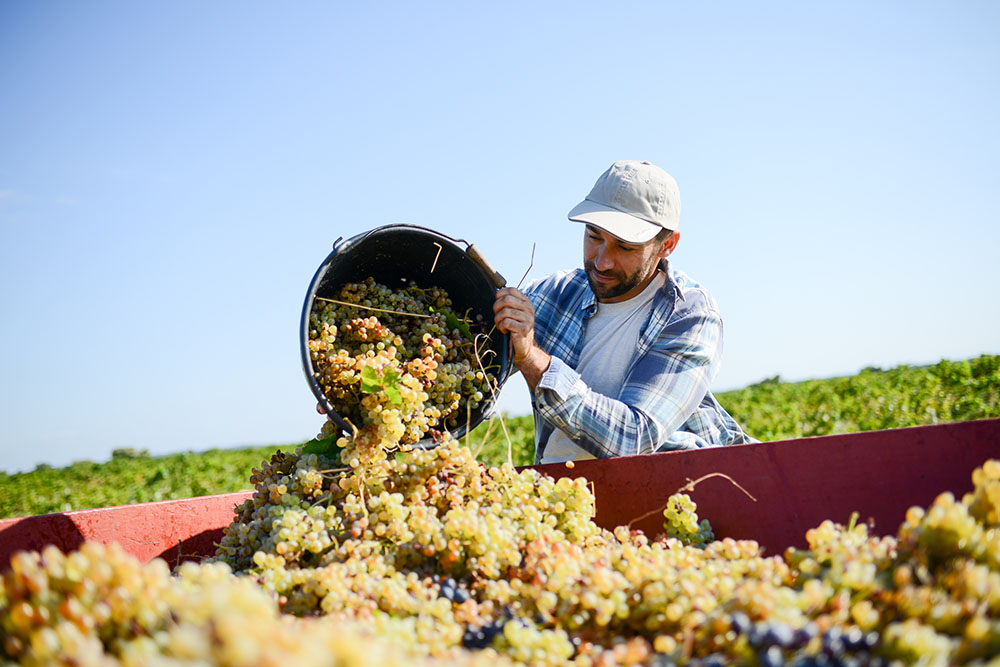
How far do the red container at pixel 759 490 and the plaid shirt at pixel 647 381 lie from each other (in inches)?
12.7

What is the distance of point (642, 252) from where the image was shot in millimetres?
3080

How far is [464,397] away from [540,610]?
1081 millimetres

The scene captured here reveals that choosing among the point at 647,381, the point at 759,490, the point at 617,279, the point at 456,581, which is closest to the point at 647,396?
the point at 647,381

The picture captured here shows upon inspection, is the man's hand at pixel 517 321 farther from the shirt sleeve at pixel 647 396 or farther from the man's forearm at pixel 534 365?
the shirt sleeve at pixel 647 396

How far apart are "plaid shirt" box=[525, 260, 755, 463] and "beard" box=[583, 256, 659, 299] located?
103 millimetres

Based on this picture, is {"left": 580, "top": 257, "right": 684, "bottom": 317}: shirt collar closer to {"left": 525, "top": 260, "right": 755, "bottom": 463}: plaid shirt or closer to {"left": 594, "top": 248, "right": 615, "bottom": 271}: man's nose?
{"left": 525, "top": 260, "right": 755, "bottom": 463}: plaid shirt

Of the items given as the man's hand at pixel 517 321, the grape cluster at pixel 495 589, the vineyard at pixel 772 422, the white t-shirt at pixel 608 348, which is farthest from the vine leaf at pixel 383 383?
the vineyard at pixel 772 422

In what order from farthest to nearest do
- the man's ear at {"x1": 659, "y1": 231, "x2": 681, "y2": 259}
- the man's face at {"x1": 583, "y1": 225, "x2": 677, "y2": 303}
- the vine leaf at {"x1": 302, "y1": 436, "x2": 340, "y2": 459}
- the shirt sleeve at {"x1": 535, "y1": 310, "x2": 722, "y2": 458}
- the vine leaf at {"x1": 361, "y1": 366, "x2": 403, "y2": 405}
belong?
1. the man's ear at {"x1": 659, "y1": 231, "x2": 681, "y2": 259}
2. the man's face at {"x1": 583, "y1": 225, "x2": 677, "y2": 303}
3. the shirt sleeve at {"x1": 535, "y1": 310, "x2": 722, "y2": 458}
4. the vine leaf at {"x1": 302, "y1": 436, "x2": 340, "y2": 459}
5. the vine leaf at {"x1": 361, "y1": 366, "x2": 403, "y2": 405}

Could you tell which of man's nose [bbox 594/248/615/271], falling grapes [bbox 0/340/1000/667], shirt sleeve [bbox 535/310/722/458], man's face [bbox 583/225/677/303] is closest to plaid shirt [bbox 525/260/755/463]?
shirt sleeve [bbox 535/310/722/458]

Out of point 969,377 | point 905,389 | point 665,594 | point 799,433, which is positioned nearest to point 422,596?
point 665,594

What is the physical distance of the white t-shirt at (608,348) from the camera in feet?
10.2

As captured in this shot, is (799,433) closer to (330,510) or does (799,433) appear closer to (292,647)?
(330,510)

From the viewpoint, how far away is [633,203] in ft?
9.92

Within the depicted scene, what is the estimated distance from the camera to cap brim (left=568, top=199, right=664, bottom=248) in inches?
114
